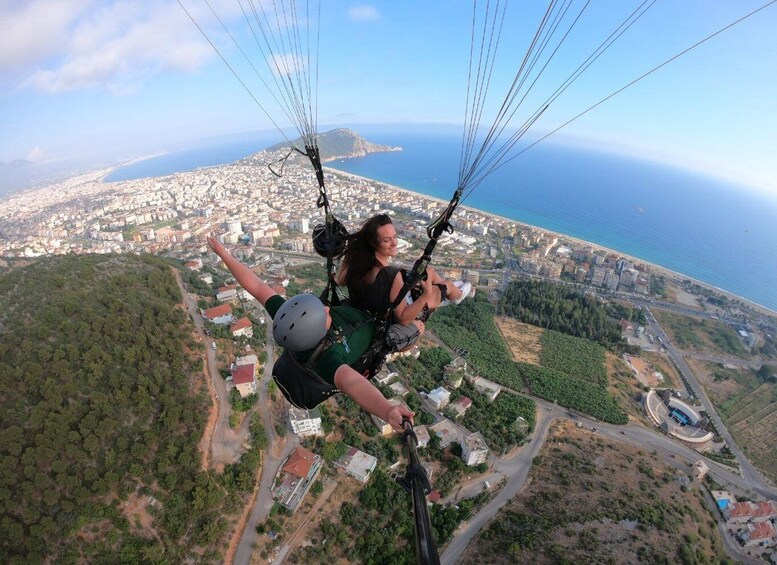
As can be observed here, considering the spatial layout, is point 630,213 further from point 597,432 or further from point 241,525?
point 241,525

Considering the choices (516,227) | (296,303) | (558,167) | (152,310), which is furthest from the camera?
(558,167)

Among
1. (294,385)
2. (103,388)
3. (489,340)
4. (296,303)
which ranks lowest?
(489,340)

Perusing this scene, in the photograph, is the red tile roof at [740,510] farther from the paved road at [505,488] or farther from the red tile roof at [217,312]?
the red tile roof at [217,312]

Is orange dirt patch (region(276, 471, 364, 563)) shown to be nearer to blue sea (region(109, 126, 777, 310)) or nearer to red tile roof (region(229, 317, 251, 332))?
red tile roof (region(229, 317, 251, 332))

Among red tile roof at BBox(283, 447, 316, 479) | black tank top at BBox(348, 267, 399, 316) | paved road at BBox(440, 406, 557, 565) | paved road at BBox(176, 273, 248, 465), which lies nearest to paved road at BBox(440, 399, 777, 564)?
paved road at BBox(440, 406, 557, 565)

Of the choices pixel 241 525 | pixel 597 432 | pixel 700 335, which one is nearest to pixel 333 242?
pixel 241 525

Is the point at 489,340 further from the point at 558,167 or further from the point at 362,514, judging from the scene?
the point at 558,167

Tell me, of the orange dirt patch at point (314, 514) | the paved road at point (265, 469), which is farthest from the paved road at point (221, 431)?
the orange dirt patch at point (314, 514)

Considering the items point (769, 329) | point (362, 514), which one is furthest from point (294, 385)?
point (769, 329)
